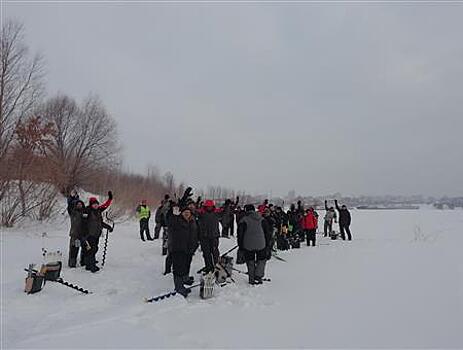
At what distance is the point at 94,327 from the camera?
6086mm

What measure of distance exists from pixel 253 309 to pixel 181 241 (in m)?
2.08

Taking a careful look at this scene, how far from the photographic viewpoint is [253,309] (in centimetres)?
715

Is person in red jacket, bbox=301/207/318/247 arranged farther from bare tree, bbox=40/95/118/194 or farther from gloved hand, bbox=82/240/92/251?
bare tree, bbox=40/95/118/194

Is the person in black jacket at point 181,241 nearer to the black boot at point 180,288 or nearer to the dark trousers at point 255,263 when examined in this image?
the black boot at point 180,288

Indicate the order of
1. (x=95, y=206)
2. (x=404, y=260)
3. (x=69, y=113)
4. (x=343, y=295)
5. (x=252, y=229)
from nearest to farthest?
(x=343, y=295) < (x=252, y=229) < (x=95, y=206) < (x=404, y=260) < (x=69, y=113)

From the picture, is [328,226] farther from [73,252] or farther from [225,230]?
[73,252]

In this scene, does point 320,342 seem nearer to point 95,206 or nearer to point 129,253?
point 95,206

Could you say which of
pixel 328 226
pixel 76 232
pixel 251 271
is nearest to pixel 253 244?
pixel 251 271

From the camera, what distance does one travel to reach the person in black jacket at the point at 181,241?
8.27 meters

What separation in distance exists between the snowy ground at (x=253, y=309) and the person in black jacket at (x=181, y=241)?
22.7 inches

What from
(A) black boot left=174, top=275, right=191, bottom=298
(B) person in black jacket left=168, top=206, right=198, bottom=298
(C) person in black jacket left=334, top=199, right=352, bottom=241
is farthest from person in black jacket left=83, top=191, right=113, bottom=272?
(C) person in black jacket left=334, top=199, right=352, bottom=241

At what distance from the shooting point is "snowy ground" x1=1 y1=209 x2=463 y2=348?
18.7ft

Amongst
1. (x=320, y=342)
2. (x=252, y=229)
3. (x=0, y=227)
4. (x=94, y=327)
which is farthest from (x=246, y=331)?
(x=0, y=227)

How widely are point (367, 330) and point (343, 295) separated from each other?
2.00 m
